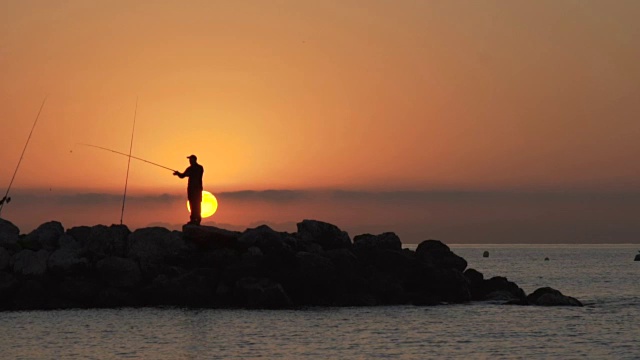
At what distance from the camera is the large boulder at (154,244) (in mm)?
36312

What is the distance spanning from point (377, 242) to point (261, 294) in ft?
22.8

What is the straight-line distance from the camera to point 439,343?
96.8 feet

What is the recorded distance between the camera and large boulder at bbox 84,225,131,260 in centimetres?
3703

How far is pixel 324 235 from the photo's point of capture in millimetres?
40344

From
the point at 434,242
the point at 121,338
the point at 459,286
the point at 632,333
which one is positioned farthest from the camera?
the point at 434,242

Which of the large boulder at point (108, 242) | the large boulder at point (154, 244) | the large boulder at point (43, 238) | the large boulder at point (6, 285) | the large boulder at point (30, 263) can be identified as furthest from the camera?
the large boulder at point (43, 238)

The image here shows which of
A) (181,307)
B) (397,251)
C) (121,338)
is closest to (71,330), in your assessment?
(121,338)

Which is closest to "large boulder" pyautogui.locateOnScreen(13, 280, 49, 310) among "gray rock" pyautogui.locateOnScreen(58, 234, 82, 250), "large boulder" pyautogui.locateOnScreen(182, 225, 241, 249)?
"gray rock" pyautogui.locateOnScreen(58, 234, 82, 250)

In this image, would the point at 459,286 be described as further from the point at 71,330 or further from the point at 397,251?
the point at 71,330

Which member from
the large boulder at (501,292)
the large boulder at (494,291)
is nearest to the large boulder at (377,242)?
the large boulder at (494,291)

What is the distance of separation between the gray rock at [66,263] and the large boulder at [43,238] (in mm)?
2046

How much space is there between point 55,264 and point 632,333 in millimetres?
18830

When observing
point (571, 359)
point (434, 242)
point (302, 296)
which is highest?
point (434, 242)

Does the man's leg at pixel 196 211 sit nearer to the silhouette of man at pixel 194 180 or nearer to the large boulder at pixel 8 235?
the silhouette of man at pixel 194 180
